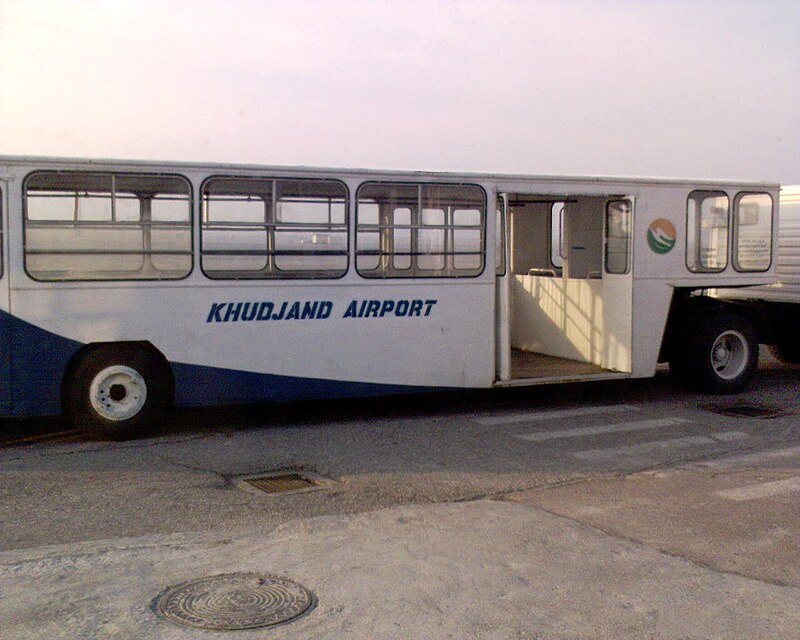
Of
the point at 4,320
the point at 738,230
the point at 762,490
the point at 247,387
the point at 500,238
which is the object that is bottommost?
the point at 762,490

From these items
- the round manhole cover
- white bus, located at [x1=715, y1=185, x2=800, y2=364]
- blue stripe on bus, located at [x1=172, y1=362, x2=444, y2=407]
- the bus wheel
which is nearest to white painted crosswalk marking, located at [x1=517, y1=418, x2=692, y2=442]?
blue stripe on bus, located at [x1=172, y1=362, x2=444, y2=407]

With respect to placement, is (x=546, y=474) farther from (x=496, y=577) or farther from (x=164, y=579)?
(x=164, y=579)

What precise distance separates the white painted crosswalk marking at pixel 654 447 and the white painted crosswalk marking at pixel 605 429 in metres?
0.57

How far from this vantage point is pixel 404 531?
21.0 feet

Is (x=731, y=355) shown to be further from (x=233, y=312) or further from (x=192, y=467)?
(x=192, y=467)

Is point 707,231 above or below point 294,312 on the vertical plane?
above

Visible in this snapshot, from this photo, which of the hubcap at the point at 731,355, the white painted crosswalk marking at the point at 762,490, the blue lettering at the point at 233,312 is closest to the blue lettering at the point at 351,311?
the blue lettering at the point at 233,312

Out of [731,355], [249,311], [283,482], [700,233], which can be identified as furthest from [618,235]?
[283,482]

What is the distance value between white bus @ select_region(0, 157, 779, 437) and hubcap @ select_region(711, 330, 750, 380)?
28mm

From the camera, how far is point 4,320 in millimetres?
8852

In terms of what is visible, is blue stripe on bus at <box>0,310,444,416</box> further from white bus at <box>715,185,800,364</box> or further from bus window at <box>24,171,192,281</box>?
white bus at <box>715,185,800,364</box>

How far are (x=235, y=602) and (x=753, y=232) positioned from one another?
9.19 meters

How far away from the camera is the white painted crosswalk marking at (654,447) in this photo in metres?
8.87

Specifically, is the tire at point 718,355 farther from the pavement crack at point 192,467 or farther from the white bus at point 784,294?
the pavement crack at point 192,467
